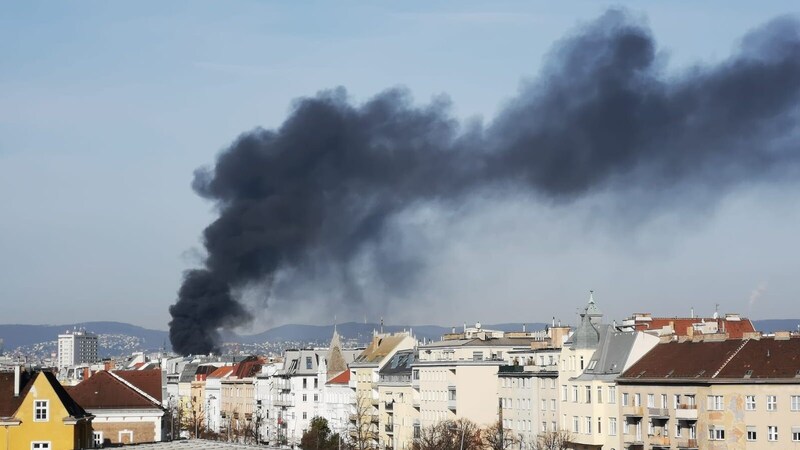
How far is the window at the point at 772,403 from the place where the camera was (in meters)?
105

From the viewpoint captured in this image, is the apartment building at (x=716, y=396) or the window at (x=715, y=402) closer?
the apartment building at (x=716, y=396)

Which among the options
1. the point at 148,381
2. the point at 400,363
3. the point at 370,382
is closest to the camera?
the point at 148,381

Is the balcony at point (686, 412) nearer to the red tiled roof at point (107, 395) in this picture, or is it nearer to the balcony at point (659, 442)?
the balcony at point (659, 442)

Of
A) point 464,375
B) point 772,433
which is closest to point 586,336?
point 464,375

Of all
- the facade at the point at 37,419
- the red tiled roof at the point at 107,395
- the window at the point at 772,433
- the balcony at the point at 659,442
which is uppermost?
the red tiled roof at the point at 107,395

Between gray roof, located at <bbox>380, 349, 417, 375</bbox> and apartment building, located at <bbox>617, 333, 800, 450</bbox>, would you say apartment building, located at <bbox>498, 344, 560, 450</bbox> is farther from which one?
gray roof, located at <bbox>380, 349, 417, 375</bbox>

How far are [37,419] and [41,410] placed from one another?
0.52 m

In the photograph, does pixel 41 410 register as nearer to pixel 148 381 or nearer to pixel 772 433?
pixel 148 381

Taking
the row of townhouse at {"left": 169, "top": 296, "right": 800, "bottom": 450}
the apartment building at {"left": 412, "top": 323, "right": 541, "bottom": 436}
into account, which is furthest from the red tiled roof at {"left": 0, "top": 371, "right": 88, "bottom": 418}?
the apartment building at {"left": 412, "top": 323, "right": 541, "bottom": 436}

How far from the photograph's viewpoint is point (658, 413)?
115m

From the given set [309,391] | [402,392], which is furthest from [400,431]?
[309,391]

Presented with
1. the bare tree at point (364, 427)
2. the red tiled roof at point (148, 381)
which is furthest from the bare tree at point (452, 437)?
the red tiled roof at point (148, 381)

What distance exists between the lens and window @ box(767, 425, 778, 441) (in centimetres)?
10500

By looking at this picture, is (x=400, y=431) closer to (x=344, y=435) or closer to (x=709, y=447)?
(x=344, y=435)
